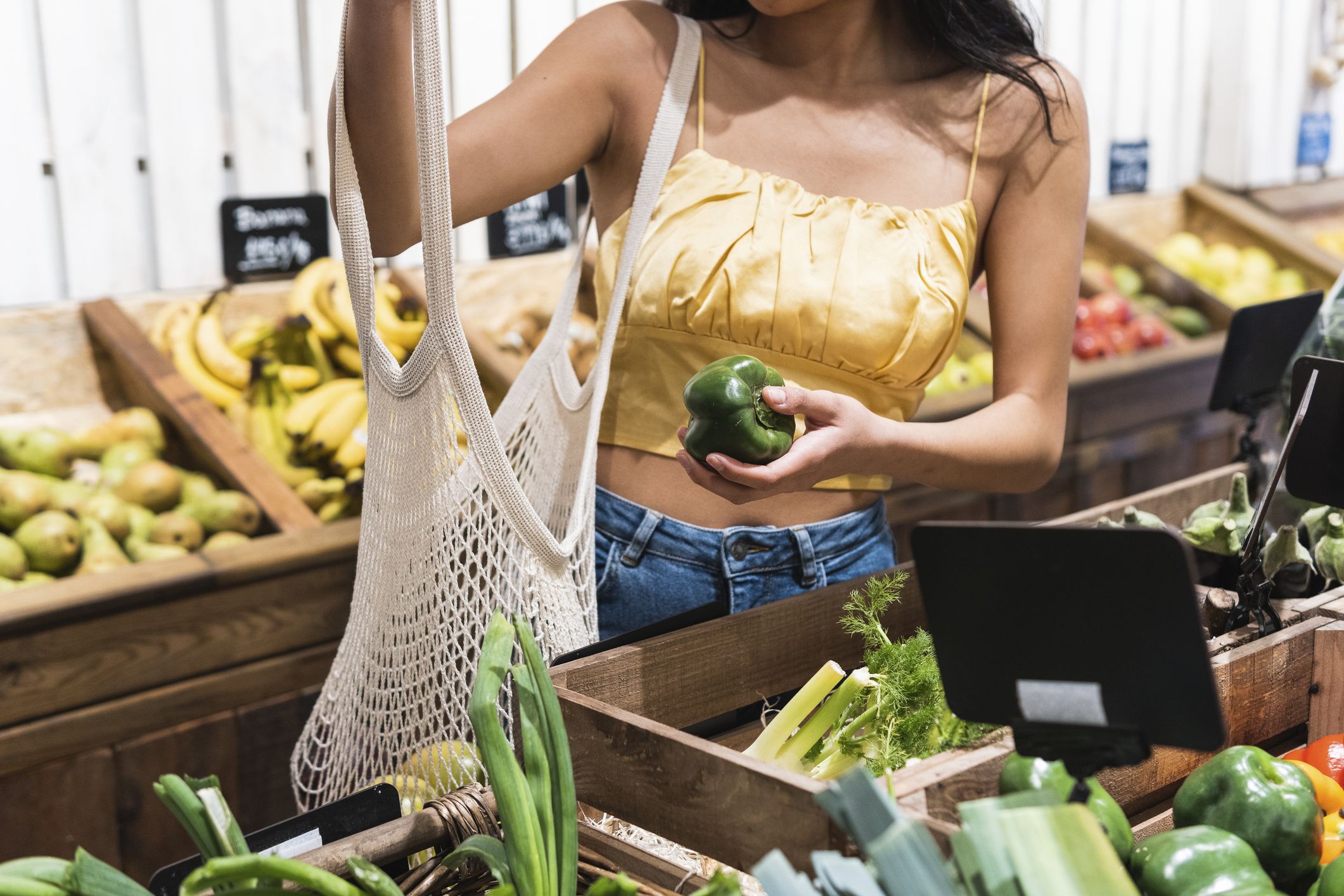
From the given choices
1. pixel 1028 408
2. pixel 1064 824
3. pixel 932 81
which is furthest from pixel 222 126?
pixel 1064 824

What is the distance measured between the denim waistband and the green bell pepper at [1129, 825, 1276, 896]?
67 centimetres

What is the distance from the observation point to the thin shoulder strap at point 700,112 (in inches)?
63.1

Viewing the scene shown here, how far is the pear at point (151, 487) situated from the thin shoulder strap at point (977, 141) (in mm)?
1629

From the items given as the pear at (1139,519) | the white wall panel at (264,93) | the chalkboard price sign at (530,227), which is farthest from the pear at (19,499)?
the pear at (1139,519)

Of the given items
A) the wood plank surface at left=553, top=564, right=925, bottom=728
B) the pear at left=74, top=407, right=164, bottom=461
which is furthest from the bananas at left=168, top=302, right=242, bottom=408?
the wood plank surface at left=553, top=564, right=925, bottom=728

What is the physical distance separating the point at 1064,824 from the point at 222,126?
2.78m

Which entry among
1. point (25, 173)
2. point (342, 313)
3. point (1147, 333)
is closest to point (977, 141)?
point (342, 313)

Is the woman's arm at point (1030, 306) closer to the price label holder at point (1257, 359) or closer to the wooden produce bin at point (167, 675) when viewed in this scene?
the price label holder at point (1257, 359)

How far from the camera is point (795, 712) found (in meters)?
1.25

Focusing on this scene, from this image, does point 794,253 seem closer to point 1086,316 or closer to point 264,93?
point 264,93

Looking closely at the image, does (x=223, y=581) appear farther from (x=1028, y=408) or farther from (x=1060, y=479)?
(x=1060, y=479)

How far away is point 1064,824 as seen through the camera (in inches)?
30.6

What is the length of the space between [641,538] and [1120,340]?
2.48 metres

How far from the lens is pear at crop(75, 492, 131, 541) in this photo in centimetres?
231
